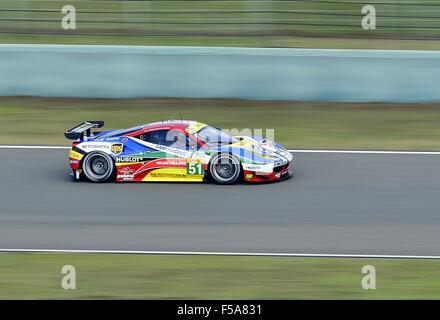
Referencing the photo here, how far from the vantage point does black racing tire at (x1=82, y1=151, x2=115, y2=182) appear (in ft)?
46.2

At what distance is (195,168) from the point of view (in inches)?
547

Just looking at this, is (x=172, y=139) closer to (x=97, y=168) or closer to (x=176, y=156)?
(x=176, y=156)

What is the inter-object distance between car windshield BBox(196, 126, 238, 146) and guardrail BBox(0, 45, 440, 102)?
3.86 m

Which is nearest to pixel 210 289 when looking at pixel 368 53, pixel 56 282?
pixel 56 282

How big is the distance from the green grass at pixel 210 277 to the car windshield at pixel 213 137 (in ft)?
10.4

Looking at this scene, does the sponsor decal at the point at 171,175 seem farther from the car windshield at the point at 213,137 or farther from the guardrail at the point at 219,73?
the guardrail at the point at 219,73

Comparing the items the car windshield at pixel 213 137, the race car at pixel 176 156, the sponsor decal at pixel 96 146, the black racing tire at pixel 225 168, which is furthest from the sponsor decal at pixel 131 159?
the black racing tire at pixel 225 168

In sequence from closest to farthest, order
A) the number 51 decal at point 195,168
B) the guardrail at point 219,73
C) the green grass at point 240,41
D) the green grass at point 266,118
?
1. the number 51 decal at point 195,168
2. the green grass at point 266,118
3. the guardrail at point 219,73
4. the green grass at point 240,41

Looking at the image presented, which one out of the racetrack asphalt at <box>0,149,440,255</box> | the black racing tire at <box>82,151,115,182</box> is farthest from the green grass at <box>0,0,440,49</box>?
the black racing tire at <box>82,151,115,182</box>

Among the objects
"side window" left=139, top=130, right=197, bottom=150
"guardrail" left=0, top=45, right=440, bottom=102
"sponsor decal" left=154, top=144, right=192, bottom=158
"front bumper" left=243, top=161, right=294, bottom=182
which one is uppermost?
"guardrail" left=0, top=45, right=440, bottom=102

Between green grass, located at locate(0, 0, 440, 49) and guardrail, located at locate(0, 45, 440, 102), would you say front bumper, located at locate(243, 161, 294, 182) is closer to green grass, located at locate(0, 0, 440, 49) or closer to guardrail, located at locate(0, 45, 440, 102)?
guardrail, located at locate(0, 45, 440, 102)

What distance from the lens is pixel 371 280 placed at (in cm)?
1023

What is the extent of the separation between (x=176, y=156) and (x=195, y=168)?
337mm

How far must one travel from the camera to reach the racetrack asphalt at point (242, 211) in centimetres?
1172
